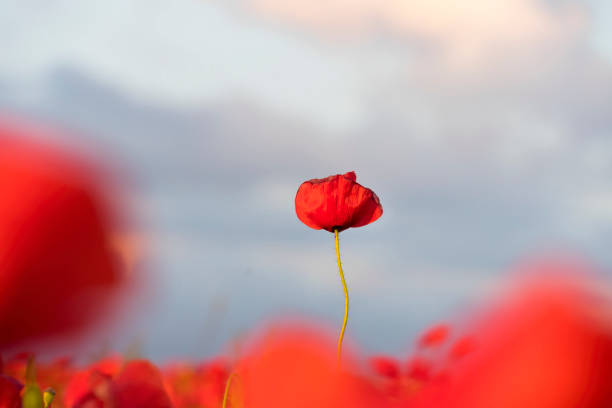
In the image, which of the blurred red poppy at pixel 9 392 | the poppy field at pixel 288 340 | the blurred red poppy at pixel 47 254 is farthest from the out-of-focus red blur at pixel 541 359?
the blurred red poppy at pixel 9 392

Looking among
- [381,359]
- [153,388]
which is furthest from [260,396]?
[381,359]

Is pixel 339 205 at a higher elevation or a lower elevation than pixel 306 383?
higher

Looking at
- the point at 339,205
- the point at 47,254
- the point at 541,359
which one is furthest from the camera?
the point at 339,205

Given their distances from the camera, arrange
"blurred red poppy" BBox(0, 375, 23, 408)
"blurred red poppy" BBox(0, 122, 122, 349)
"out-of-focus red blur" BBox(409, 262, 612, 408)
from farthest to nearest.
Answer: "blurred red poppy" BBox(0, 375, 23, 408) → "blurred red poppy" BBox(0, 122, 122, 349) → "out-of-focus red blur" BBox(409, 262, 612, 408)

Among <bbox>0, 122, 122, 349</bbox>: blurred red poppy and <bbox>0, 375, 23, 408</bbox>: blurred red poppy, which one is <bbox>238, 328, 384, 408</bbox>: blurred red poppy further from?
<bbox>0, 375, 23, 408</bbox>: blurred red poppy

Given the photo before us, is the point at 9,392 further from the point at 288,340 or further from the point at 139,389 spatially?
the point at 288,340

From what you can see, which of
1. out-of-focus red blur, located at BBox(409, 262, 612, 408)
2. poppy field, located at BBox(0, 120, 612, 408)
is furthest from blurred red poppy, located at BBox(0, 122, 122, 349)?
out-of-focus red blur, located at BBox(409, 262, 612, 408)

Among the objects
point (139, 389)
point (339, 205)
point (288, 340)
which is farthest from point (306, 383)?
point (339, 205)

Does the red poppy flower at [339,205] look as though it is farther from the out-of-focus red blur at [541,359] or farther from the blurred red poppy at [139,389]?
the out-of-focus red blur at [541,359]

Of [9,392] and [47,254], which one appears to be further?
[9,392]
